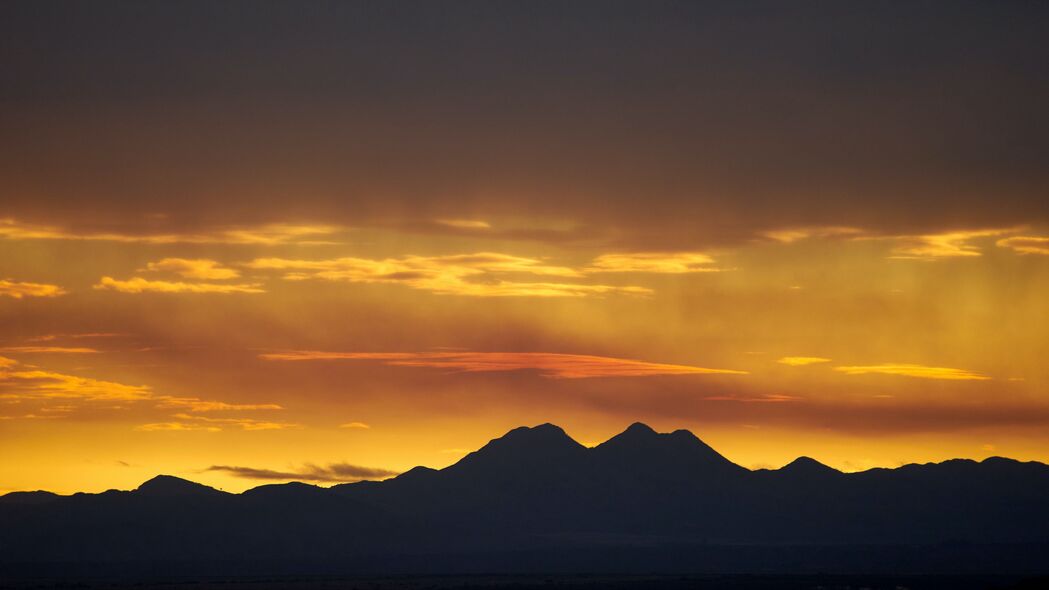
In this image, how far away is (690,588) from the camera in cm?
18875

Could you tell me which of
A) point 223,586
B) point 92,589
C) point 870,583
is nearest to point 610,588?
point 870,583

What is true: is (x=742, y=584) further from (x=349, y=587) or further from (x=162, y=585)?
(x=162, y=585)

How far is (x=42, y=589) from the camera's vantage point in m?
185

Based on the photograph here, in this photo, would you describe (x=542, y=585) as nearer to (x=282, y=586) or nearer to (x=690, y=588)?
(x=690, y=588)

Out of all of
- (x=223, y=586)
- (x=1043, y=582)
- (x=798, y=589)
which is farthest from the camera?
(x=223, y=586)

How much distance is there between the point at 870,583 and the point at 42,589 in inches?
4351

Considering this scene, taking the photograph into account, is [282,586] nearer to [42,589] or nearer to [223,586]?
[223,586]

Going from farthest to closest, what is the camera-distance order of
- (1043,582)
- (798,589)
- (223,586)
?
1. (223,586)
2. (798,589)
3. (1043,582)

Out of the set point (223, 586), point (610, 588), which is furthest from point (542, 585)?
point (223, 586)

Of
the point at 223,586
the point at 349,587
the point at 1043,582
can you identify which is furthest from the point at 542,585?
the point at 1043,582

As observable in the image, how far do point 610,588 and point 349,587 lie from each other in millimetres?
34131

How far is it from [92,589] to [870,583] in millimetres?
104146

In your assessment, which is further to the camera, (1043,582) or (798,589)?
(798,589)

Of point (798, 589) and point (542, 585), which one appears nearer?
point (798, 589)
